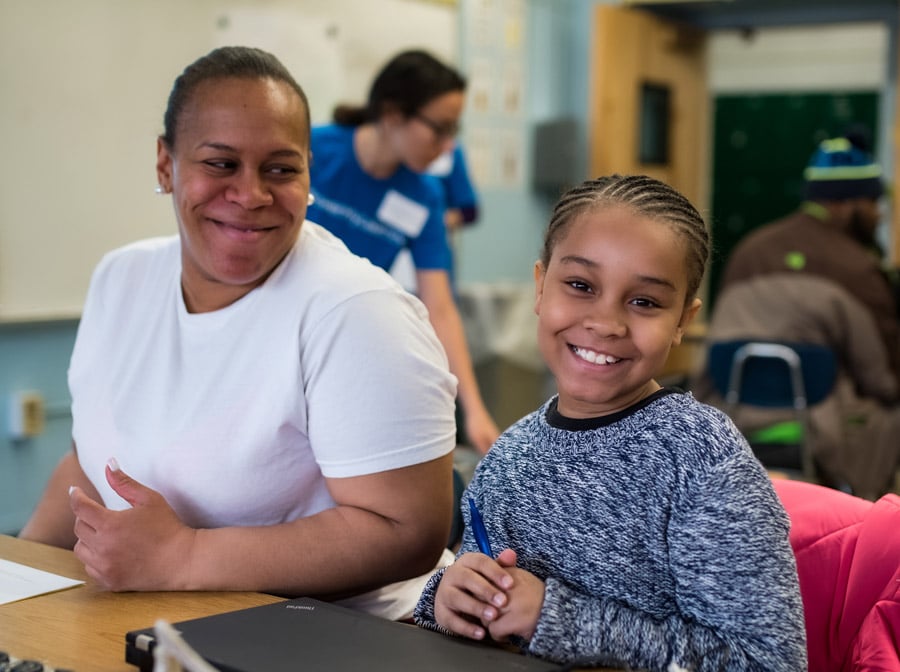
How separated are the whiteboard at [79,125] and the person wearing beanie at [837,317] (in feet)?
5.42

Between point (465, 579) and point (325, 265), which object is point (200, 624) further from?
point (325, 265)

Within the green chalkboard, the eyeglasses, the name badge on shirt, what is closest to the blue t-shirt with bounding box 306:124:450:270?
the name badge on shirt

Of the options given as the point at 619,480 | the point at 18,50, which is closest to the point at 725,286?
the point at 18,50

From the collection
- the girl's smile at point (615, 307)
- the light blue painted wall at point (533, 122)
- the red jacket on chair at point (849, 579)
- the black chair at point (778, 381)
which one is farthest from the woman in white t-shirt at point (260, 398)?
the light blue painted wall at point (533, 122)

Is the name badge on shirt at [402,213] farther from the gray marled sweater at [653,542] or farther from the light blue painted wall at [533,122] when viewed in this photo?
the light blue painted wall at [533,122]

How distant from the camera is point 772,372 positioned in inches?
144

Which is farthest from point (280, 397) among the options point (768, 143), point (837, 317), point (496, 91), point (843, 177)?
point (768, 143)

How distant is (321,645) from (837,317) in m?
3.06

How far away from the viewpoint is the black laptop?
0.94 metres

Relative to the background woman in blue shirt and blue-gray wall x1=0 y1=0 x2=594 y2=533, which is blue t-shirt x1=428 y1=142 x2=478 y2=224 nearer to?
blue-gray wall x1=0 y1=0 x2=594 y2=533

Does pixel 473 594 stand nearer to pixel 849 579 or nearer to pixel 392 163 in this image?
pixel 849 579

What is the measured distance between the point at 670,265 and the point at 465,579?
1.22 ft

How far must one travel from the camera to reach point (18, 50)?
11.3 ft

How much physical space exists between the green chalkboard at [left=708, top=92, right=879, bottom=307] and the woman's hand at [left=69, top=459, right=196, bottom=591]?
6843mm
